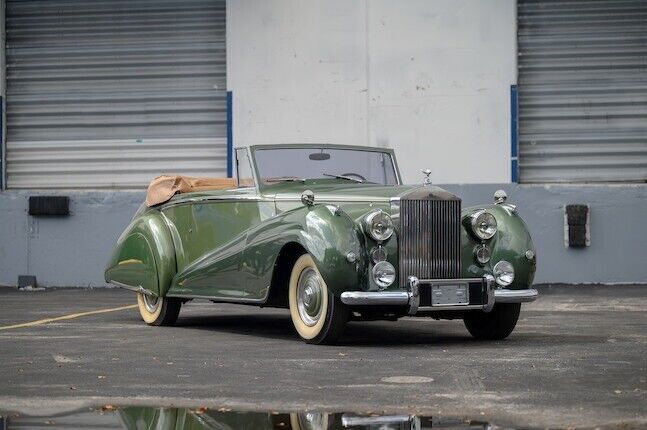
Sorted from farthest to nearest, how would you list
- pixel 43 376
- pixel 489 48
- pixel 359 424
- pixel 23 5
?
pixel 23 5 < pixel 489 48 < pixel 43 376 < pixel 359 424

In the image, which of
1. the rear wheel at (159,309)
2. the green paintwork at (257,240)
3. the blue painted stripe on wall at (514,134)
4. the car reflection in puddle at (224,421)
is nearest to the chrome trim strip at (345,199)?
the green paintwork at (257,240)

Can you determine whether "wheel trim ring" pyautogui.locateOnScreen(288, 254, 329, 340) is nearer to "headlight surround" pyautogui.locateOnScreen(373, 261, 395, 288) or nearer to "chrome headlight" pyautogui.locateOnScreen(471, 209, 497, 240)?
"headlight surround" pyautogui.locateOnScreen(373, 261, 395, 288)

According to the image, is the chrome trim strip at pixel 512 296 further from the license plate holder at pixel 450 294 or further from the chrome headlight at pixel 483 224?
the chrome headlight at pixel 483 224

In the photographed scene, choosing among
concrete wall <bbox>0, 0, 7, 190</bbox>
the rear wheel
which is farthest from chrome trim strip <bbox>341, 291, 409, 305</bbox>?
concrete wall <bbox>0, 0, 7, 190</bbox>

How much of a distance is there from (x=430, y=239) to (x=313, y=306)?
38.9 inches

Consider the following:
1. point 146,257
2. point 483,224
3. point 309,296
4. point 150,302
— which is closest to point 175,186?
point 146,257

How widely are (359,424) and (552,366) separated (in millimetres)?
2384

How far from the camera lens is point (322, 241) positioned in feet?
29.1

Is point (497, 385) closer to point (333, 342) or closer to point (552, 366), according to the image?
point (552, 366)

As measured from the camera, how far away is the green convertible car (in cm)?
888

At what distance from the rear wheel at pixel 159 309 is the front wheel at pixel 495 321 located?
9.18 ft

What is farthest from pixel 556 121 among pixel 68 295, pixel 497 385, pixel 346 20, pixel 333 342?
pixel 497 385

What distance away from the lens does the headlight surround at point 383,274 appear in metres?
8.85

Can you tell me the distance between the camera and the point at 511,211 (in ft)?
32.1
